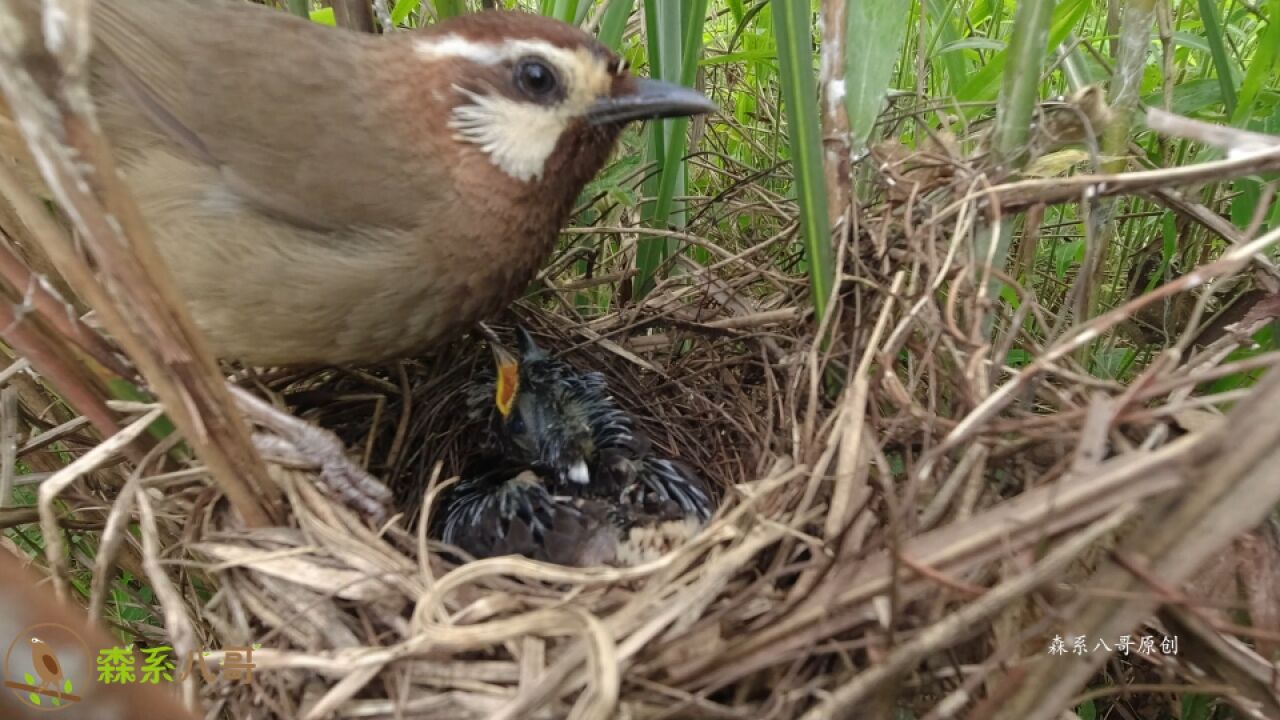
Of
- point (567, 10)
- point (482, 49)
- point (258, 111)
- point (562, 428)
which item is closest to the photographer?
point (258, 111)

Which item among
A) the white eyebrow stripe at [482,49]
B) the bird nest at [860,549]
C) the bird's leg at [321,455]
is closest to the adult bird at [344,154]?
the white eyebrow stripe at [482,49]

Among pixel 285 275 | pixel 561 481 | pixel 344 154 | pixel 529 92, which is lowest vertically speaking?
pixel 561 481

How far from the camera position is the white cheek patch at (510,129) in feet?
4.45

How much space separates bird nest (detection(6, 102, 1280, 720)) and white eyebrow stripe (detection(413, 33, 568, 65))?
590mm

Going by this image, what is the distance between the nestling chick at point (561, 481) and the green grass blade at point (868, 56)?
68cm

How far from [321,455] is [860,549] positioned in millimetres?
798

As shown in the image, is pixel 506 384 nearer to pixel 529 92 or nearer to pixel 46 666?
pixel 529 92

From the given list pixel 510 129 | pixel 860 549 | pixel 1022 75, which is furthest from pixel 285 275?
pixel 1022 75

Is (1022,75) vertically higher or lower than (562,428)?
higher

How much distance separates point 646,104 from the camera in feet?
4.53

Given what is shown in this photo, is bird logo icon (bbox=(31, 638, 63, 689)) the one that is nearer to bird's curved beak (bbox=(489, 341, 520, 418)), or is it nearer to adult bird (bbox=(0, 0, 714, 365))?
adult bird (bbox=(0, 0, 714, 365))

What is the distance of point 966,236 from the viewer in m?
1.15

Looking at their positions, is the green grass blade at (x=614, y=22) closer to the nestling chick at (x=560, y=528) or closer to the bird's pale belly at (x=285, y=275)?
the bird's pale belly at (x=285, y=275)

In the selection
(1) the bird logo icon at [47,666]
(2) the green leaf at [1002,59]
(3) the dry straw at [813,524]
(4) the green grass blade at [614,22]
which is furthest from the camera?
(4) the green grass blade at [614,22]
